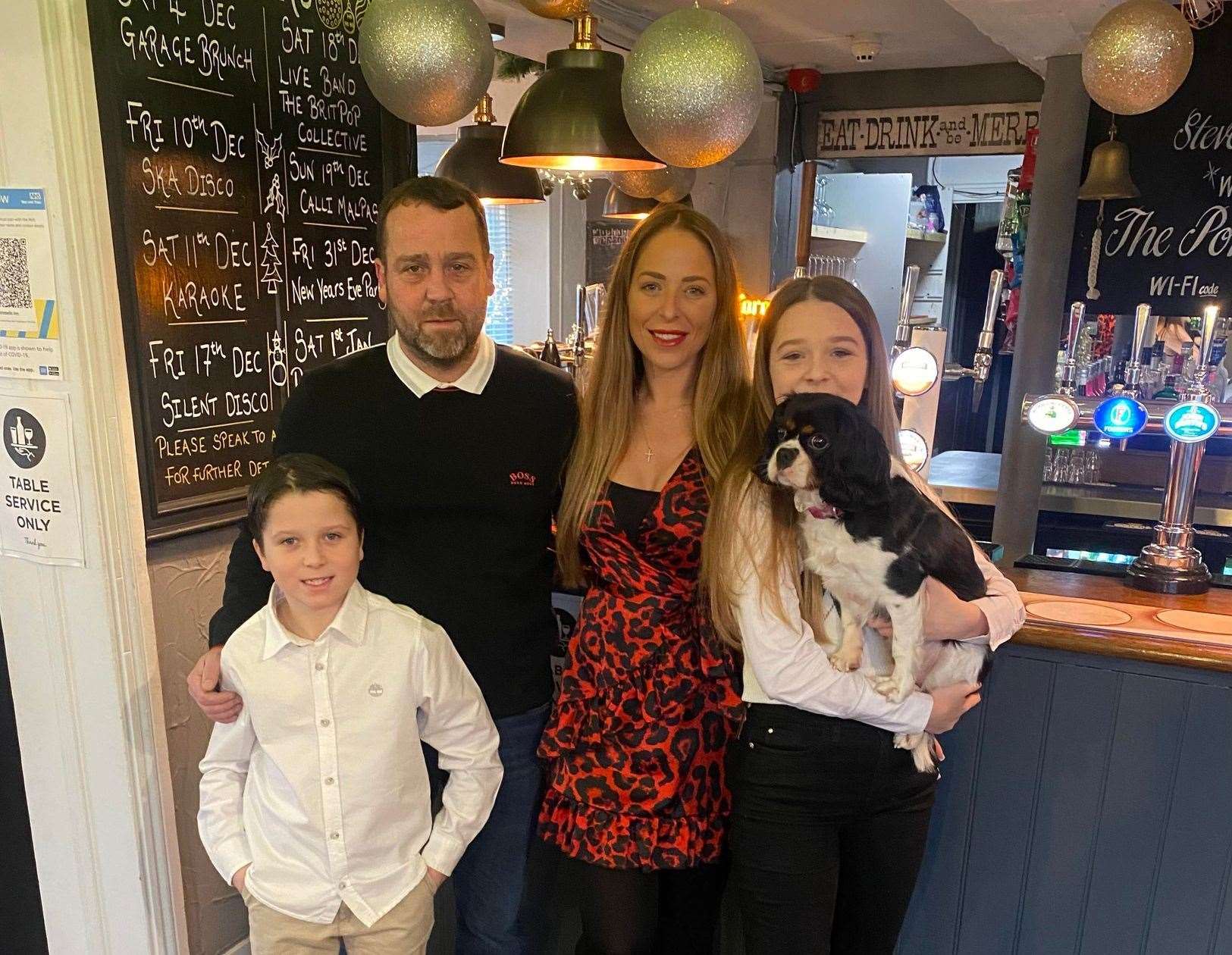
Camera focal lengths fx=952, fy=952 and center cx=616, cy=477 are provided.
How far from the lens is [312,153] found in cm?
236

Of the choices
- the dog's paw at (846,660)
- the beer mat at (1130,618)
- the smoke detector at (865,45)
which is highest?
the smoke detector at (865,45)

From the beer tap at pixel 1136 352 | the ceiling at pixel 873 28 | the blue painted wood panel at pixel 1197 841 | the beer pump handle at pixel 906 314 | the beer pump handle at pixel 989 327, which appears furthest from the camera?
the ceiling at pixel 873 28

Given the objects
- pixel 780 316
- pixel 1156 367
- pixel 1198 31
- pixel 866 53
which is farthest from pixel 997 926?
pixel 866 53

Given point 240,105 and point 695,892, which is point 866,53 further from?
point 695,892

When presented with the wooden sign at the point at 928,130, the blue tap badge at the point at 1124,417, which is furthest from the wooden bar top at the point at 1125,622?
the wooden sign at the point at 928,130

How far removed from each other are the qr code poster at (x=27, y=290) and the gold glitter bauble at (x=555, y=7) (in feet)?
3.71

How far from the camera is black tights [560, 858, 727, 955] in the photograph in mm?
1627

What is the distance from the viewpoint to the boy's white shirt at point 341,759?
158 centimetres

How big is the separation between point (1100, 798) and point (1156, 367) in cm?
308

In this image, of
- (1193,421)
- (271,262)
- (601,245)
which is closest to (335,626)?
(271,262)

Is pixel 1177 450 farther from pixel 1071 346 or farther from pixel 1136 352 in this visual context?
A: pixel 1136 352

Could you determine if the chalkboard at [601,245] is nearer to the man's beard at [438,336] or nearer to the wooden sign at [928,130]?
the wooden sign at [928,130]

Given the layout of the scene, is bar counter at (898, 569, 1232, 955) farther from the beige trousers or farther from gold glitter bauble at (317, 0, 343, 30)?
gold glitter bauble at (317, 0, 343, 30)

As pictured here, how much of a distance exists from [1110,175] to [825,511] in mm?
3101
